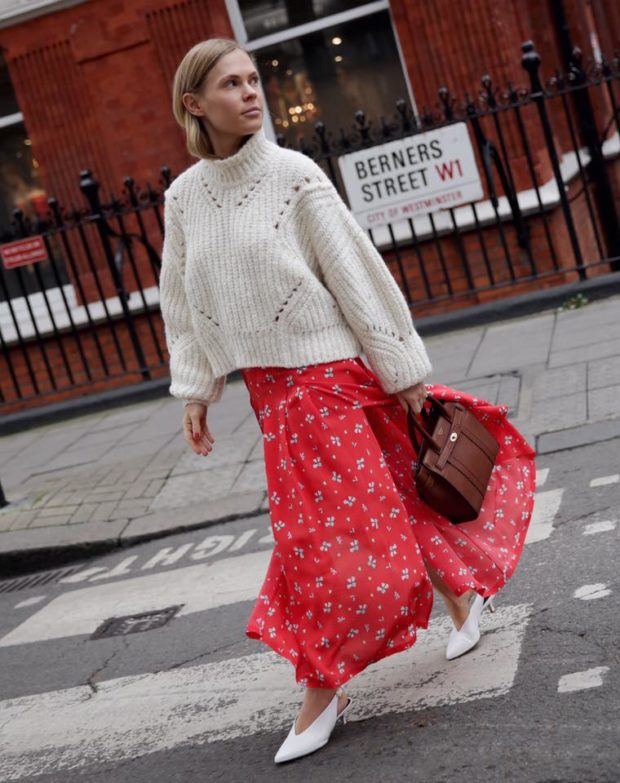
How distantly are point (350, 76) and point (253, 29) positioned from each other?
1.06m

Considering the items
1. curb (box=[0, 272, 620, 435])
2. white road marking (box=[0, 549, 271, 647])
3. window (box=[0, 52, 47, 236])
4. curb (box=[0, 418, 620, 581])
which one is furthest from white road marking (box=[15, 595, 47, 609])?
window (box=[0, 52, 47, 236])

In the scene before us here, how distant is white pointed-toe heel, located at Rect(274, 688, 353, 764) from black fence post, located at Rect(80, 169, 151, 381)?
7.62 meters

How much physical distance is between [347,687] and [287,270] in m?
1.37

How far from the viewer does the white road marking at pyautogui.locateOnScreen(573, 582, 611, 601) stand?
4.32 metres

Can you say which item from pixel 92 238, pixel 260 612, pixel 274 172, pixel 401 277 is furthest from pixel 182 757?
pixel 92 238

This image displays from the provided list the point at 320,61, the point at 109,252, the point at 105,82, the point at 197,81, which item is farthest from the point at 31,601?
the point at 320,61

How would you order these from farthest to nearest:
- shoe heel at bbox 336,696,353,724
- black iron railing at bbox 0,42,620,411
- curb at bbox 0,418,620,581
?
black iron railing at bbox 0,42,620,411 < curb at bbox 0,418,620,581 < shoe heel at bbox 336,696,353,724

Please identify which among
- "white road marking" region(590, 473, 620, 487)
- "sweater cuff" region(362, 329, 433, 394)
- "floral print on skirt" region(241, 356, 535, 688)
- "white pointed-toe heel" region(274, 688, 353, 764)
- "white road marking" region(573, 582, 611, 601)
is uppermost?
"sweater cuff" region(362, 329, 433, 394)

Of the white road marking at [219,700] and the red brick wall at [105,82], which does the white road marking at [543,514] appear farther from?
the red brick wall at [105,82]

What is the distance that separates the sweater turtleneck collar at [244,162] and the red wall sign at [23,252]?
7.54 m

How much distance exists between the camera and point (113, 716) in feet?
14.5

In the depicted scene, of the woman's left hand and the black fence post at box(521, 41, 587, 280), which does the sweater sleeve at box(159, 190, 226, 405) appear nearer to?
the woman's left hand

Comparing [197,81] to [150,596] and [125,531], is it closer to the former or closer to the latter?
[150,596]

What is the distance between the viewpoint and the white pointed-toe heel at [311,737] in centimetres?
372
